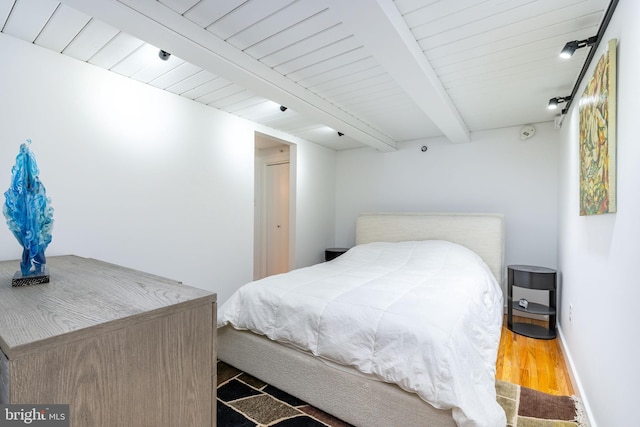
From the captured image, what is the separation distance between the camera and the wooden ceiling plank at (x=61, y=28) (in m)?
1.56

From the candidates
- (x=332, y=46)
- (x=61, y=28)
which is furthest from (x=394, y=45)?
(x=61, y=28)

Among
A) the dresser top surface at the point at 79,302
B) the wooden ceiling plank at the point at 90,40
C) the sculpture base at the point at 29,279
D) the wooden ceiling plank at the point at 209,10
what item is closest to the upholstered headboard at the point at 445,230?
the wooden ceiling plank at the point at 209,10

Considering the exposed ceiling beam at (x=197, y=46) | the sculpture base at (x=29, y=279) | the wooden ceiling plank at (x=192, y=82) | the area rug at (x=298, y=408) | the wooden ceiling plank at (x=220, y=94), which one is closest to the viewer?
the sculpture base at (x=29, y=279)

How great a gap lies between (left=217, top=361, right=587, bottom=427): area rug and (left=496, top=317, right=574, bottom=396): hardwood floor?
0.12 m

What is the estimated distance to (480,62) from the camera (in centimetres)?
195

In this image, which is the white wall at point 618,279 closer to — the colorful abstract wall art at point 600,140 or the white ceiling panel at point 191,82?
the colorful abstract wall art at point 600,140

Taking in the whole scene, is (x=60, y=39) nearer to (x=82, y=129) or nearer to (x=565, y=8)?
(x=82, y=129)

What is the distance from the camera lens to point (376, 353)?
150 centimetres

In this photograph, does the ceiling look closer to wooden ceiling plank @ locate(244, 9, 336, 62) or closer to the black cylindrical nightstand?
wooden ceiling plank @ locate(244, 9, 336, 62)

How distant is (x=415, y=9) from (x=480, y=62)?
779 mm

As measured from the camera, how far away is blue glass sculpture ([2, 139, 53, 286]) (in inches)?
42.3

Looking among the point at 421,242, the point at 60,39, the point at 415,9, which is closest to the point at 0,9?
the point at 60,39

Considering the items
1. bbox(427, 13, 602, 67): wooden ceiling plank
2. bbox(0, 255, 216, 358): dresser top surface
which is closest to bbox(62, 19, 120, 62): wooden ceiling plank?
bbox(0, 255, 216, 358): dresser top surface

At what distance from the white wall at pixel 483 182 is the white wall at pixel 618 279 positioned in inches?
52.9
